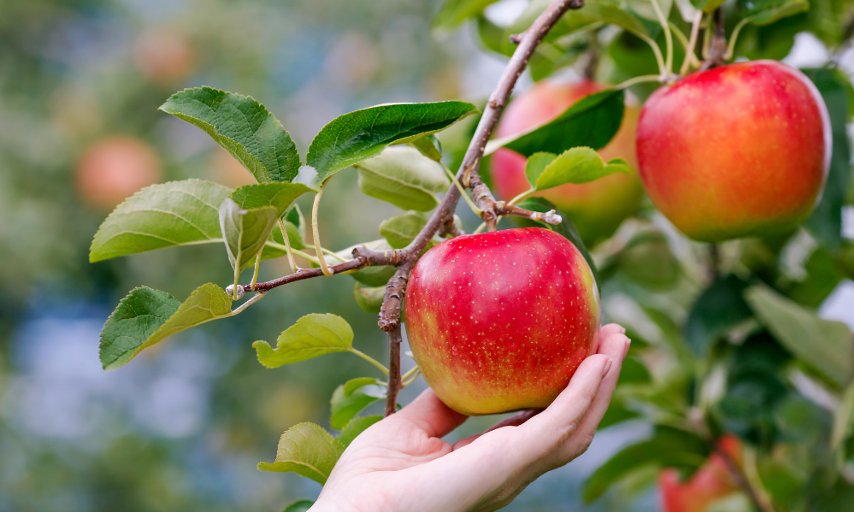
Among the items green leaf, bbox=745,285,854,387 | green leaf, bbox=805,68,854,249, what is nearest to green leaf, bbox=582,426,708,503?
green leaf, bbox=745,285,854,387

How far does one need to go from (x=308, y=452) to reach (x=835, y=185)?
35cm

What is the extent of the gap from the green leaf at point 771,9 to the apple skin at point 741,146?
4cm

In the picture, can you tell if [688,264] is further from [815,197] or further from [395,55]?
[395,55]

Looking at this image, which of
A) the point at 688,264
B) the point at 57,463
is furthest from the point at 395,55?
the point at 688,264

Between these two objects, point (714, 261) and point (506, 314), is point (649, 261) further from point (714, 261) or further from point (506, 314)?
point (506, 314)

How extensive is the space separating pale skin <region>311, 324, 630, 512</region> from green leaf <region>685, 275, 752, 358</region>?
0.87 feet

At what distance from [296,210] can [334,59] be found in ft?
6.17

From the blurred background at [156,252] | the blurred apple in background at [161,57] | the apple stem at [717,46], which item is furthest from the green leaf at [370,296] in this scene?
the blurred apple in background at [161,57]

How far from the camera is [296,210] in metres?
0.45

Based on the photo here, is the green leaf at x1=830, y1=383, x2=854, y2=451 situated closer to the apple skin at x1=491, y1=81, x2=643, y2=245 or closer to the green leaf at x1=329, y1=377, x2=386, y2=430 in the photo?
the apple skin at x1=491, y1=81, x2=643, y2=245

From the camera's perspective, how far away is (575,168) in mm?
403

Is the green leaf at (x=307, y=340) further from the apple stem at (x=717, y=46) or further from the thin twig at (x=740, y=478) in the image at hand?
the thin twig at (x=740, y=478)

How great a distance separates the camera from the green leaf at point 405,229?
1.47 feet

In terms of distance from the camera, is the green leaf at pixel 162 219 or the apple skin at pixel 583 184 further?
the apple skin at pixel 583 184
